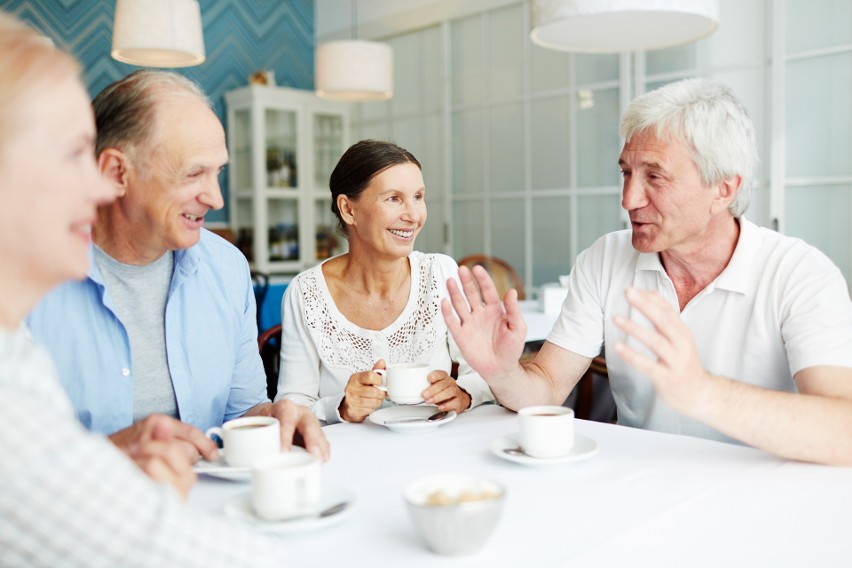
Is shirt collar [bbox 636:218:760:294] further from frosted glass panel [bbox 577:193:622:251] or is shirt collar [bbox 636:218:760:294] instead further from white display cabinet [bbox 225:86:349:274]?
white display cabinet [bbox 225:86:349:274]

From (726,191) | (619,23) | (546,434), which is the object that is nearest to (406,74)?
(619,23)

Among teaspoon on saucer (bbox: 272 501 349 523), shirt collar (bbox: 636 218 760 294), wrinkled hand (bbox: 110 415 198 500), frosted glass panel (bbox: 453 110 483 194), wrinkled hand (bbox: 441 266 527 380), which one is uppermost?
frosted glass panel (bbox: 453 110 483 194)

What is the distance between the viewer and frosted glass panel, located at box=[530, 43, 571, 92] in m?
5.02

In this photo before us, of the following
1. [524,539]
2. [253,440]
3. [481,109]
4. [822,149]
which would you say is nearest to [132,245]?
[253,440]

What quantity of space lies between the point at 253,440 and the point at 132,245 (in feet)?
1.77

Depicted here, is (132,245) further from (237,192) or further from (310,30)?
(310,30)

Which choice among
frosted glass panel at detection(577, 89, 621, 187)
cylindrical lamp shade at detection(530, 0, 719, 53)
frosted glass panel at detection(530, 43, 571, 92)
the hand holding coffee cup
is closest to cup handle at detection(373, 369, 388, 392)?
the hand holding coffee cup

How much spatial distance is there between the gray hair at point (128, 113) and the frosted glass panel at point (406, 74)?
15.9 feet

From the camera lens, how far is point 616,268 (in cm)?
170

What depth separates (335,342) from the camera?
1.87m

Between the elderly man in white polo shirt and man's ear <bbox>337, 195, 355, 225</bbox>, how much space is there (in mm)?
625

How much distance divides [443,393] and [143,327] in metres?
0.59

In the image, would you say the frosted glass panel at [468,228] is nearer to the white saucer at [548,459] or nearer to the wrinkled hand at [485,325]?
the wrinkled hand at [485,325]

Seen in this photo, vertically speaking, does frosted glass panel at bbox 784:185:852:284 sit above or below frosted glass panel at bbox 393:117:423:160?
below
